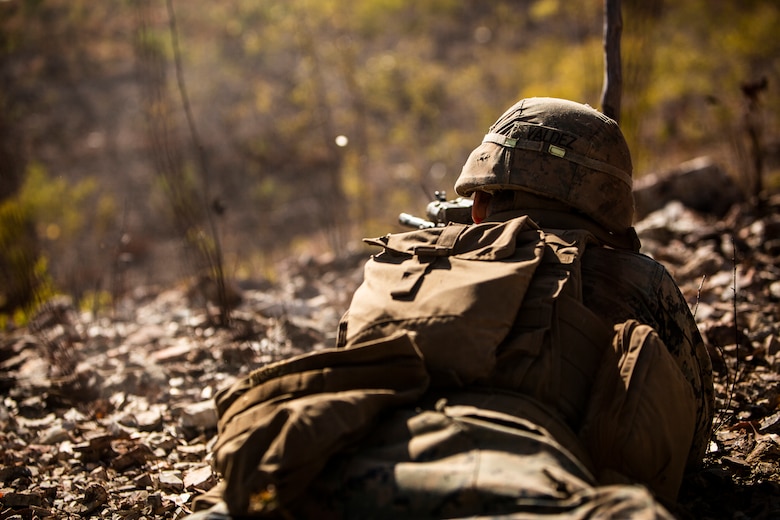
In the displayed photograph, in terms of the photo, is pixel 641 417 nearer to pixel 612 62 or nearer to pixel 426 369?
pixel 426 369

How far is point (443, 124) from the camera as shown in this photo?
607 inches

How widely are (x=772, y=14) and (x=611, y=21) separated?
11879 millimetres

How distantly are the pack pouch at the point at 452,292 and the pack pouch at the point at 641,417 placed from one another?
11.4 inches

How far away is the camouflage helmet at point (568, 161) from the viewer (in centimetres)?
215

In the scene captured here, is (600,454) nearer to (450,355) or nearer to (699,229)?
(450,355)

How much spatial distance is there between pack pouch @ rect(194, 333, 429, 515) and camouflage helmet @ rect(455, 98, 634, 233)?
2.62 feet

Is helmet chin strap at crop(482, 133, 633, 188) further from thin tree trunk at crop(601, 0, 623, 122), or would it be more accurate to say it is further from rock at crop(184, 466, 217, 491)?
rock at crop(184, 466, 217, 491)

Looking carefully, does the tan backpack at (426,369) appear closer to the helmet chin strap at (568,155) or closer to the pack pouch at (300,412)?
the pack pouch at (300,412)

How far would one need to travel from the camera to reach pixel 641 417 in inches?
65.4

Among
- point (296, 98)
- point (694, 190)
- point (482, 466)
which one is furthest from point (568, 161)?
point (296, 98)

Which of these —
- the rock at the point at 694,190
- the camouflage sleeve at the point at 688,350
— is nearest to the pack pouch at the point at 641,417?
the camouflage sleeve at the point at 688,350

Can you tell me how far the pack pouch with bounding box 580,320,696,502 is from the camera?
1662 mm

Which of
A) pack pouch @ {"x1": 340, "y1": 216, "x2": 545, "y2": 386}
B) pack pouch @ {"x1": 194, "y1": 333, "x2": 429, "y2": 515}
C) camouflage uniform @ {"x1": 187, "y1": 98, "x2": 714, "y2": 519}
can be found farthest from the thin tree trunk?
pack pouch @ {"x1": 194, "y1": 333, "x2": 429, "y2": 515}

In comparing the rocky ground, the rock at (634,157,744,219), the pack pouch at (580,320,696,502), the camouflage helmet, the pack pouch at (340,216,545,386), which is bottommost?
the rocky ground
